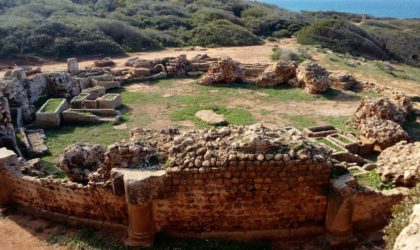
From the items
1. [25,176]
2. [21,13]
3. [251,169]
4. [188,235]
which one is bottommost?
[188,235]

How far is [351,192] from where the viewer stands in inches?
304

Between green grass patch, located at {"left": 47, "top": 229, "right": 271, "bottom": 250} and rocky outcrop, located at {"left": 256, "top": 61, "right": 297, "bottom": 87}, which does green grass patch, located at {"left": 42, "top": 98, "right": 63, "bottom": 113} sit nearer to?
green grass patch, located at {"left": 47, "top": 229, "right": 271, "bottom": 250}

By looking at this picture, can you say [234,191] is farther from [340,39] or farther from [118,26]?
[340,39]

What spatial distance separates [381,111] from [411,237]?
34.4ft

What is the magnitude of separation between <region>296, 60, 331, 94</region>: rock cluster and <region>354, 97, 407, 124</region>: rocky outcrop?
381 cm

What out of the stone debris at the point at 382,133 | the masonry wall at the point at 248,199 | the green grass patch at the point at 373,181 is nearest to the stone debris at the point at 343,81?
the stone debris at the point at 382,133

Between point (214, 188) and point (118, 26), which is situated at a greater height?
point (118, 26)

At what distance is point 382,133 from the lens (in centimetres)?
1309

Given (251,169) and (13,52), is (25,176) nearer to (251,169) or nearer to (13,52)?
(251,169)

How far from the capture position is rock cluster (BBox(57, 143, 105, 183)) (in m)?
10.1

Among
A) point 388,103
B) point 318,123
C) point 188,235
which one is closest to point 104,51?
point 318,123

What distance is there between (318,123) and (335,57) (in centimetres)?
1318

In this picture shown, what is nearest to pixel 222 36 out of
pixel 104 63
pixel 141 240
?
pixel 104 63

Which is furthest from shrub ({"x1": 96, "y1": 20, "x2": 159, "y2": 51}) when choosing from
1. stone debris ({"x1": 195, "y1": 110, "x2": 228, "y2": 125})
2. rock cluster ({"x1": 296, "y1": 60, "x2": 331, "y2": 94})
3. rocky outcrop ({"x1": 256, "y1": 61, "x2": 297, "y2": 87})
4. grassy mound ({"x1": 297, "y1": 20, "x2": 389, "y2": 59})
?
stone debris ({"x1": 195, "y1": 110, "x2": 228, "y2": 125})
